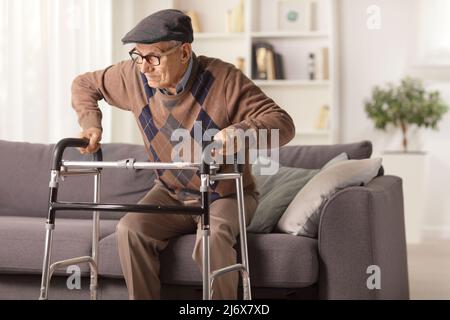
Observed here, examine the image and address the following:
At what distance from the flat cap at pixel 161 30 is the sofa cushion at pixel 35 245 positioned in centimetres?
93

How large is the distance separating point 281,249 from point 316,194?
26 cm

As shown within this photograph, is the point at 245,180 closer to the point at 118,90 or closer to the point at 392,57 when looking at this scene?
the point at 118,90

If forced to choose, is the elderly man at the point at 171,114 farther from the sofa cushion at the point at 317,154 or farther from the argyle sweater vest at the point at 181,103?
the sofa cushion at the point at 317,154

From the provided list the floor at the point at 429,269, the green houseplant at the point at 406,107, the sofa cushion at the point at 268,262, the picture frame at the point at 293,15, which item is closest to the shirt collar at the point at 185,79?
the sofa cushion at the point at 268,262

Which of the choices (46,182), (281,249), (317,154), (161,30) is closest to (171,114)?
(161,30)

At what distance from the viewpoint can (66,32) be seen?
509 cm

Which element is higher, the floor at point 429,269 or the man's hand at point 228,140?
the man's hand at point 228,140

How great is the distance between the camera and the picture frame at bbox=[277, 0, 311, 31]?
633cm

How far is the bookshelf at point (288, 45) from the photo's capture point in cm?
626

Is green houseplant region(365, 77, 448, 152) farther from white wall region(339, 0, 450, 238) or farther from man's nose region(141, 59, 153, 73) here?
man's nose region(141, 59, 153, 73)

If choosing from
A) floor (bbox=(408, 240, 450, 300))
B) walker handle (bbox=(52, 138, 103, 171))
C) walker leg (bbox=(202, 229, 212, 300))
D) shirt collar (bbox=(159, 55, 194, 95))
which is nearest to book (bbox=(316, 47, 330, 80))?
floor (bbox=(408, 240, 450, 300))

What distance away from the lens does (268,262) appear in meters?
2.91

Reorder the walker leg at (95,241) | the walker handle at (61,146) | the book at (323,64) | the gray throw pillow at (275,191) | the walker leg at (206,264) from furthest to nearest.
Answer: the book at (323,64) → the gray throw pillow at (275,191) → the walker leg at (95,241) → the walker handle at (61,146) → the walker leg at (206,264)
